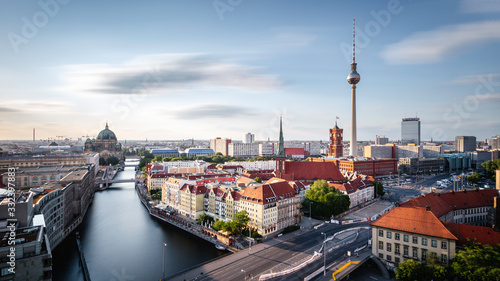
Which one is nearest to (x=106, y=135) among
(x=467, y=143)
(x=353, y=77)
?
(x=353, y=77)

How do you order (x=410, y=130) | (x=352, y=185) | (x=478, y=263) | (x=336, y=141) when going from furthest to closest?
(x=410, y=130) < (x=336, y=141) < (x=352, y=185) < (x=478, y=263)

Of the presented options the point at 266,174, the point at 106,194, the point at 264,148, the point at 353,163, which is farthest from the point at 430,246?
the point at 264,148

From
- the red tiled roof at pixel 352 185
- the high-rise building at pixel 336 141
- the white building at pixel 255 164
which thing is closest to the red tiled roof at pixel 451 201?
the red tiled roof at pixel 352 185

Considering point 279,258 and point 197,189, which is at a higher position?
point 197,189

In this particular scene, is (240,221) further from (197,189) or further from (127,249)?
(127,249)

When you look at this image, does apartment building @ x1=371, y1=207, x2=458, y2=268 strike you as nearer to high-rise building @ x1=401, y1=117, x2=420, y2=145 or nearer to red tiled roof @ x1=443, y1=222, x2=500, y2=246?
red tiled roof @ x1=443, y1=222, x2=500, y2=246

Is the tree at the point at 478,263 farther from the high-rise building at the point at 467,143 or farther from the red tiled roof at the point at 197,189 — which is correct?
the high-rise building at the point at 467,143

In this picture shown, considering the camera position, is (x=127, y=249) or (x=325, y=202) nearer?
(x=127, y=249)

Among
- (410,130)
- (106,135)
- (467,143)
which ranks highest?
(410,130)
